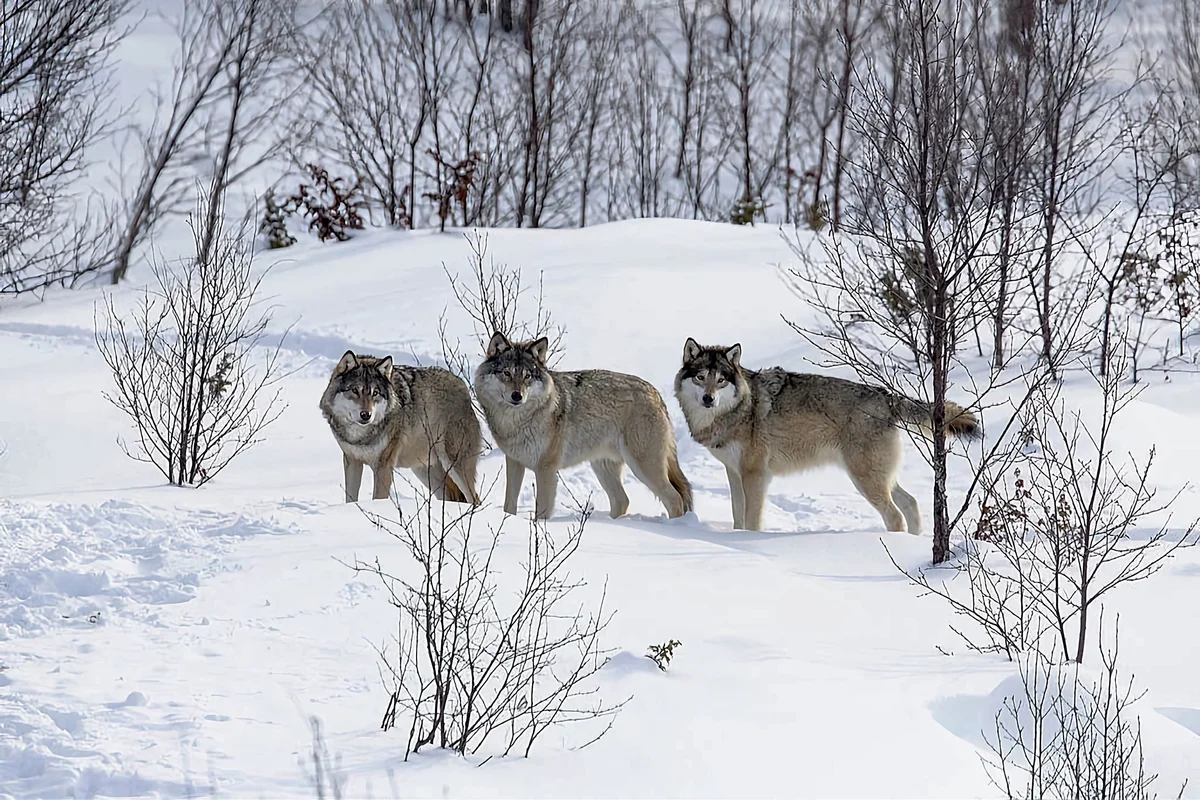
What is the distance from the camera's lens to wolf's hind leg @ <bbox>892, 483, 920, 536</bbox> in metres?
10.1

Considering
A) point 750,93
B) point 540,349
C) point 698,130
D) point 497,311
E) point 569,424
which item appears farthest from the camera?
point 750,93

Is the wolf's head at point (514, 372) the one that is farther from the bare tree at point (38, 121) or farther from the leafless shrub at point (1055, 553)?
the bare tree at point (38, 121)

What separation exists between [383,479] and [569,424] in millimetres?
1503

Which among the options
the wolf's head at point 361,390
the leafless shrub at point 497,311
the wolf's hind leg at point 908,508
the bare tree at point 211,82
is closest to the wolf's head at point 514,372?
the wolf's head at point 361,390

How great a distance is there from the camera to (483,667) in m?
5.63

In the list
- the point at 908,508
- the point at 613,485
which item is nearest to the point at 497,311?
the point at 613,485

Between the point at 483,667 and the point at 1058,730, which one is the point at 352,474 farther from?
the point at 1058,730

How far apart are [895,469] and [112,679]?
652cm

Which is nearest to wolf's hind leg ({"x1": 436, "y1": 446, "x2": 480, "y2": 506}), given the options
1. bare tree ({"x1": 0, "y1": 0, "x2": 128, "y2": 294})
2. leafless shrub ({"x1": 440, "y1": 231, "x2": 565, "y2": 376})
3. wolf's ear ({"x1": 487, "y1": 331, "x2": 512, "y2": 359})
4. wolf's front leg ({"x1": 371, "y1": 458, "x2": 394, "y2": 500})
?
wolf's front leg ({"x1": 371, "y1": 458, "x2": 394, "y2": 500})

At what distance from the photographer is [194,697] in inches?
196

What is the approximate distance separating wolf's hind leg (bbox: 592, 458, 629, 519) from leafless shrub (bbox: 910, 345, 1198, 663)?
278 centimetres

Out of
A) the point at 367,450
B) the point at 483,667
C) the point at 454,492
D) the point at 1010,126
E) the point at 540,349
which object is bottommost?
the point at 483,667

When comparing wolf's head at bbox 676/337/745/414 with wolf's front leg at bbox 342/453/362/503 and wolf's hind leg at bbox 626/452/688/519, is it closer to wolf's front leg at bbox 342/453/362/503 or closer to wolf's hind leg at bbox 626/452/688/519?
wolf's hind leg at bbox 626/452/688/519

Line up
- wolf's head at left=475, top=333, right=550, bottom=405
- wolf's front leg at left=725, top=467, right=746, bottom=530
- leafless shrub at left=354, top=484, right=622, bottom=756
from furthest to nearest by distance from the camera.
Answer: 1. wolf's front leg at left=725, top=467, right=746, bottom=530
2. wolf's head at left=475, top=333, right=550, bottom=405
3. leafless shrub at left=354, top=484, right=622, bottom=756
